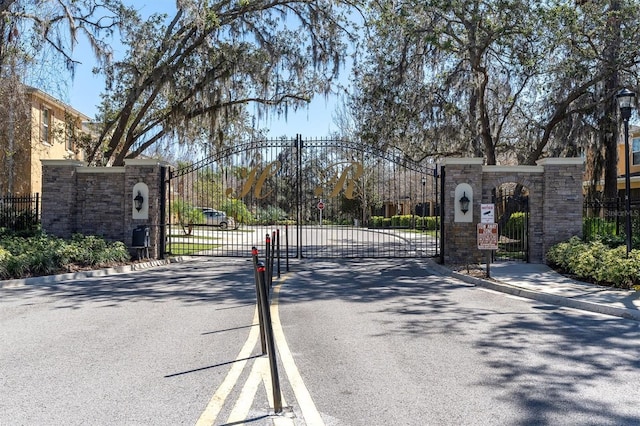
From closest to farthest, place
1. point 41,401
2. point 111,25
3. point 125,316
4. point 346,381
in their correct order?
1. point 41,401
2. point 346,381
3. point 125,316
4. point 111,25

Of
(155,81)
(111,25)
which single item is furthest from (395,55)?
(111,25)

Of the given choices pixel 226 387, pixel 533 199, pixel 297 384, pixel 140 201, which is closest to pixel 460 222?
pixel 533 199

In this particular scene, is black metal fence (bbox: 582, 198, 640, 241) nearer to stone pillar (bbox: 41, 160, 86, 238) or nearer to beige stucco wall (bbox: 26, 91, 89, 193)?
stone pillar (bbox: 41, 160, 86, 238)

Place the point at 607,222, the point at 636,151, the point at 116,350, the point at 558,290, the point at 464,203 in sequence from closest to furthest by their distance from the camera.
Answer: the point at 116,350
the point at 558,290
the point at 464,203
the point at 607,222
the point at 636,151

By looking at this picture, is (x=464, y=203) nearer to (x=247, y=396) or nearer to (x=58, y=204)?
(x=58, y=204)

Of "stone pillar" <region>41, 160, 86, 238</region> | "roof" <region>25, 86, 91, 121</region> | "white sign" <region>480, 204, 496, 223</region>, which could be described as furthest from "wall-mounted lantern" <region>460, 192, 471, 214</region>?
"roof" <region>25, 86, 91, 121</region>

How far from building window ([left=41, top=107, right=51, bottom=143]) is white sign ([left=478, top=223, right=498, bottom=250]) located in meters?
23.7

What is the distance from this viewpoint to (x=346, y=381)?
5484mm

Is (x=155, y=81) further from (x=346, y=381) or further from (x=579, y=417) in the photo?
(x=579, y=417)

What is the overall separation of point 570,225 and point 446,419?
13992 mm

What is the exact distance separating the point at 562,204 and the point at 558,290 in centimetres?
610

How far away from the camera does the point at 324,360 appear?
6.25 meters

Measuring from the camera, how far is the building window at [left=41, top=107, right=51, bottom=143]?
2877 cm

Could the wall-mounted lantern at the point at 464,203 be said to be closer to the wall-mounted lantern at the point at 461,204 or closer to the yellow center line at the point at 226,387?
the wall-mounted lantern at the point at 461,204
